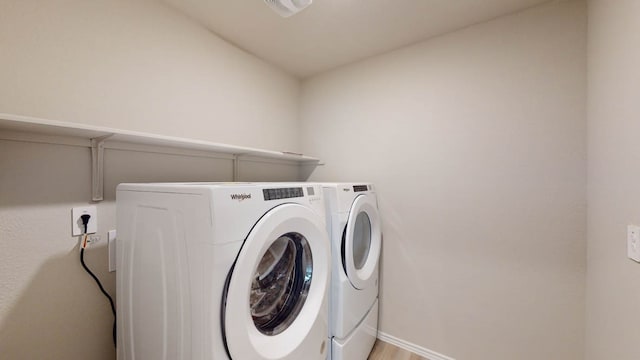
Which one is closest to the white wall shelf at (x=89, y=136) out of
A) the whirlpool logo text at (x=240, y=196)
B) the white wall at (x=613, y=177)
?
the whirlpool logo text at (x=240, y=196)

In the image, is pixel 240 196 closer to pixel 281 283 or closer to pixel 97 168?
pixel 281 283

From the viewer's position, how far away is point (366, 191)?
69.2 inches

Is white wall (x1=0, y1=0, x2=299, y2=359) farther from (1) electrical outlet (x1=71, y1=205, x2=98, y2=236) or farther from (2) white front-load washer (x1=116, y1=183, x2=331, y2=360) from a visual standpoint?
(2) white front-load washer (x1=116, y1=183, x2=331, y2=360)

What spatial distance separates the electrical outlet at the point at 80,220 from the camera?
1.09 m

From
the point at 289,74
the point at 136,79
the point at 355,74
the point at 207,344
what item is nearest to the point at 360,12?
the point at 355,74

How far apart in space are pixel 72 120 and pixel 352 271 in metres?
1.65

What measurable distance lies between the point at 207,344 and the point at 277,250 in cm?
46

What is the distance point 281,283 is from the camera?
115 centimetres

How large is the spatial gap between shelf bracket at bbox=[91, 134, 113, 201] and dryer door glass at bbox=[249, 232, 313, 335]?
90cm

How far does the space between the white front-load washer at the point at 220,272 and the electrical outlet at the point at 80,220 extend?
0.63ft

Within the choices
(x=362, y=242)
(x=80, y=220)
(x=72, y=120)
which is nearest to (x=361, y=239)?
(x=362, y=242)

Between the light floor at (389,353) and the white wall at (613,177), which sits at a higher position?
the white wall at (613,177)

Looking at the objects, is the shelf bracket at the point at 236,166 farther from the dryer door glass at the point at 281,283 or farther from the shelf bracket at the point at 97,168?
the dryer door glass at the point at 281,283

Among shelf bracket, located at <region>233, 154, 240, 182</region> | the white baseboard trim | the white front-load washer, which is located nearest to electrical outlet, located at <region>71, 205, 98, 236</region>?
the white front-load washer
